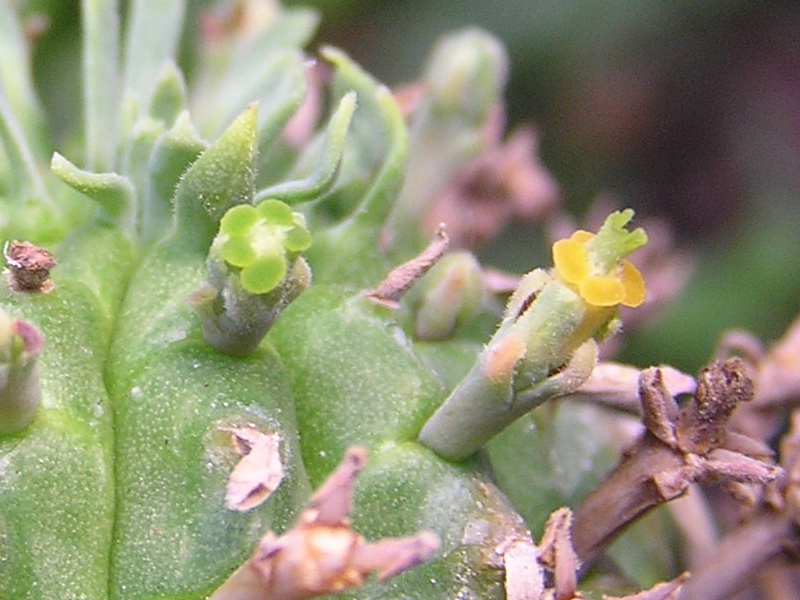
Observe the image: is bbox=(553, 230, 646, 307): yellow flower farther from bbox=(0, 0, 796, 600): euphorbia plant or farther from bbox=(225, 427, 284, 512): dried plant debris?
bbox=(225, 427, 284, 512): dried plant debris

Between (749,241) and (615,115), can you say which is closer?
(749,241)

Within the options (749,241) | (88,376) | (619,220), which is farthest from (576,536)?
(749,241)

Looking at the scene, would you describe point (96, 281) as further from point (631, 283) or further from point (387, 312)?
point (631, 283)

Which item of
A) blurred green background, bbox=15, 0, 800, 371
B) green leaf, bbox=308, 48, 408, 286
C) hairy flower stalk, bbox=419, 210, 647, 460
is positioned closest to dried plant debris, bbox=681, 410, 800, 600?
hairy flower stalk, bbox=419, 210, 647, 460

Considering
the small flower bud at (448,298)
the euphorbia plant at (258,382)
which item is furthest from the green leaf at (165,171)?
the small flower bud at (448,298)

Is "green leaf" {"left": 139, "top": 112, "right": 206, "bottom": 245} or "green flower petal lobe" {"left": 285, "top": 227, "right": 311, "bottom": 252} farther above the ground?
"green flower petal lobe" {"left": 285, "top": 227, "right": 311, "bottom": 252}

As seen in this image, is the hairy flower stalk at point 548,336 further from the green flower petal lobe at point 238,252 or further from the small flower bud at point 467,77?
the small flower bud at point 467,77

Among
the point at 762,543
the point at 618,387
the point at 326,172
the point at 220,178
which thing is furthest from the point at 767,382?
the point at 220,178

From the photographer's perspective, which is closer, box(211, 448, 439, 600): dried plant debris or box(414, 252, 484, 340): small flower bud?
box(211, 448, 439, 600): dried plant debris
